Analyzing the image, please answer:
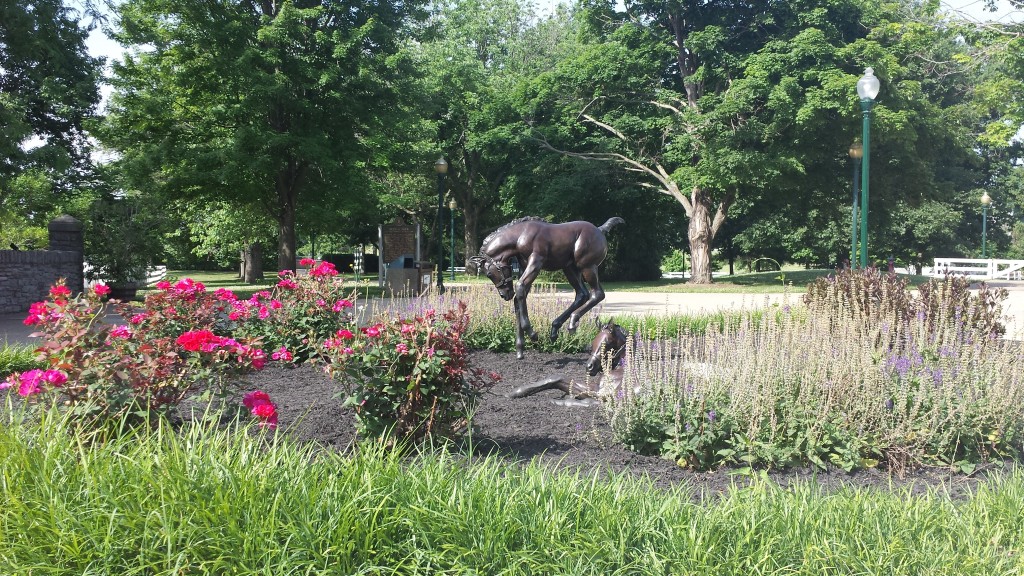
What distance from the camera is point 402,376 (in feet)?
13.2

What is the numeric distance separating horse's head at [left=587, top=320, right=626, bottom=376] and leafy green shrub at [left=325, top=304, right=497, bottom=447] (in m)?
2.28

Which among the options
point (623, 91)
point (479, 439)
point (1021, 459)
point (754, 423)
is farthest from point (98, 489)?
point (623, 91)

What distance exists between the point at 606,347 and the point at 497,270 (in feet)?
5.63

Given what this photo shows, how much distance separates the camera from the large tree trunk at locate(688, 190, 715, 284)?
27125 mm

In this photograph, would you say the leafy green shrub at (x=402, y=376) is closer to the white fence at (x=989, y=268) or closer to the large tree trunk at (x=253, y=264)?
the large tree trunk at (x=253, y=264)

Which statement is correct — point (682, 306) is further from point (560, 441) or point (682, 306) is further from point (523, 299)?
point (560, 441)

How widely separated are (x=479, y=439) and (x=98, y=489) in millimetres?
2207

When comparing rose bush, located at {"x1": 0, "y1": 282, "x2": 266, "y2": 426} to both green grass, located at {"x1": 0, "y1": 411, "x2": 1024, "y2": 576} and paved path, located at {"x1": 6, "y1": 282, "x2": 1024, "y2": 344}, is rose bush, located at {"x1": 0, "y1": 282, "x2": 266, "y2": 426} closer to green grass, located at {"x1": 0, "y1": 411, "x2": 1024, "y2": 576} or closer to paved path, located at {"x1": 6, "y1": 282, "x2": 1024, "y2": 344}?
green grass, located at {"x1": 0, "y1": 411, "x2": 1024, "y2": 576}

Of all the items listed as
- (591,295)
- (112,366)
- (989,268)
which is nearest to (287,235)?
(591,295)

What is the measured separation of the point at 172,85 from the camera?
2023cm

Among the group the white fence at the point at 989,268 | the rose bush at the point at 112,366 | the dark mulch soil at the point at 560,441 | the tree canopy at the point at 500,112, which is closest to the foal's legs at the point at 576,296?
the dark mulch soil at the point at 560,441

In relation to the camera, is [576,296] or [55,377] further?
[576,296]

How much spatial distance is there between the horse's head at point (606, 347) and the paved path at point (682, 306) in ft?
4.24

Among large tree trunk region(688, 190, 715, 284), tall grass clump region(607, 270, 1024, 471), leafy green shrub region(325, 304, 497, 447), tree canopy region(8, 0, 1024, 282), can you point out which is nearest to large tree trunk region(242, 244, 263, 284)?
Result: tree canopy region(8, 0, 1024, 282)
